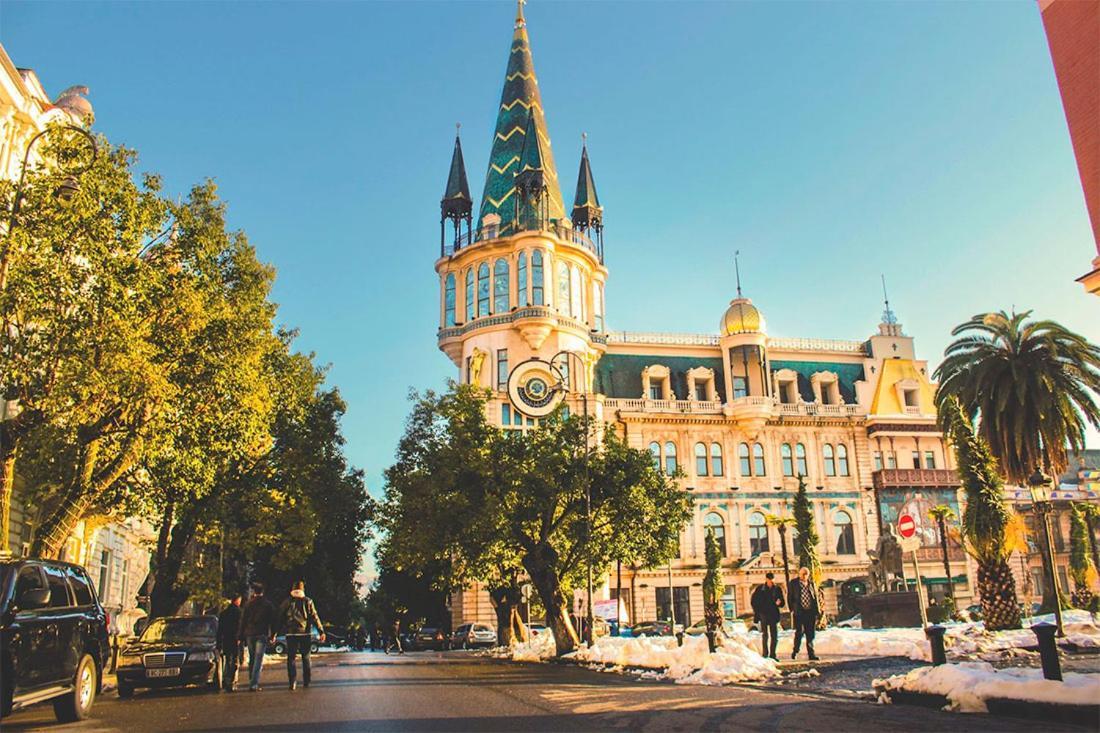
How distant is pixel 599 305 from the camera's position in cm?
5641

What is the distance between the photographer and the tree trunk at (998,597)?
2436cm

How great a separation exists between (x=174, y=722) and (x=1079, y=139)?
15243 mm

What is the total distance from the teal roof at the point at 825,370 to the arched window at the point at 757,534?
9.18m

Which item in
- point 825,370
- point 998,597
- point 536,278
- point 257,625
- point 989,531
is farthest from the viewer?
point 825,370

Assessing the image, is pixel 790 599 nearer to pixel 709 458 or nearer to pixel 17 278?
pixel 17 278

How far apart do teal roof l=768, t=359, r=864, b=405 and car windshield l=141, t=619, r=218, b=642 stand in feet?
154

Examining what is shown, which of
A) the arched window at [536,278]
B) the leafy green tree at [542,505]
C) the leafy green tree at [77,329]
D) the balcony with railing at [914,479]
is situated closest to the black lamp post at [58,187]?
the leafy green tree at [77,329]

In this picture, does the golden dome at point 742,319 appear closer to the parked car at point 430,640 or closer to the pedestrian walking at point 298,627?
the parked car at point 430,640

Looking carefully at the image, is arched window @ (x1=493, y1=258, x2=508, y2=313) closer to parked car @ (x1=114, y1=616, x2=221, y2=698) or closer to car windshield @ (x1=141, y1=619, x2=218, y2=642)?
car windshield @ (x1=141, y1=619, x2=218, y2=642)

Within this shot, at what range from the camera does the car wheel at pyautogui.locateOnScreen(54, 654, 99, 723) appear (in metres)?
11.2

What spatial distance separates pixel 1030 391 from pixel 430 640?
3198cm

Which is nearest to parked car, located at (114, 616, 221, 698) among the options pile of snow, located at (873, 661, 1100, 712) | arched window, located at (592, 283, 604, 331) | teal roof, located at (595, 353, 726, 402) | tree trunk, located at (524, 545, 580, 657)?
pile of snow, located at (873, 661, 1100, 712)

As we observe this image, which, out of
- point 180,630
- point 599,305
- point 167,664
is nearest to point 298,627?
point 167,664

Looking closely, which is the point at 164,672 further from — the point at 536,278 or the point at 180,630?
the point at 536,278
